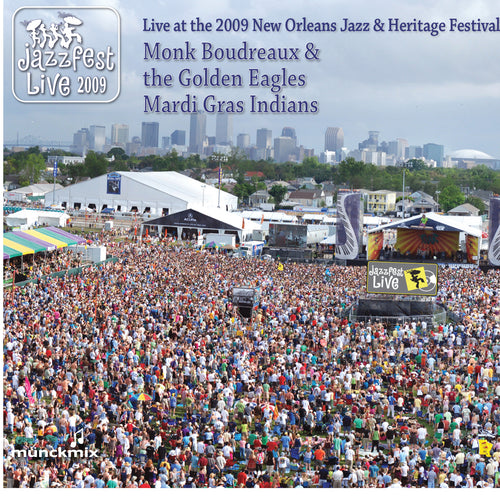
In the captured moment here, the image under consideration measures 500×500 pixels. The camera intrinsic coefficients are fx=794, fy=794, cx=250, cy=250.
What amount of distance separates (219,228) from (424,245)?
12.2 meters

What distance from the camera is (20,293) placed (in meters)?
24.5

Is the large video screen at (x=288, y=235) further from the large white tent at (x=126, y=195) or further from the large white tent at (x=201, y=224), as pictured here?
the large white tent at (x=126, y=195)

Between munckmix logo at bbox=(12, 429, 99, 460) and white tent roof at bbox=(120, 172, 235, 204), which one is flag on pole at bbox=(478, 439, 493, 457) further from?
white tent roof at bbox=(120, 172, 235, 204)

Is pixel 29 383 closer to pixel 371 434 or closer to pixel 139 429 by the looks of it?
pixel 139 429

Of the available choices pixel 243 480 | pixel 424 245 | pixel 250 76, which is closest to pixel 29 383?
pixel 243 480

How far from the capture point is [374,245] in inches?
1708

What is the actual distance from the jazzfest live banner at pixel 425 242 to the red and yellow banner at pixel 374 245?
275cm

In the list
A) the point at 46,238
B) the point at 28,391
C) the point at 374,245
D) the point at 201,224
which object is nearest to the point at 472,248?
the point at 374,245

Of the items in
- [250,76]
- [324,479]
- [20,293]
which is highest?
[250,76]

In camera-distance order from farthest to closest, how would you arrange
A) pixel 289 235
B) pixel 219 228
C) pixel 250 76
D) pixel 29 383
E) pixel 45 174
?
pixel 45 174
pixel 219 228
pixel 289 235
pixel 29 383
pixel 250 76

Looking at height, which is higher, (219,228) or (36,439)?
(219,228)

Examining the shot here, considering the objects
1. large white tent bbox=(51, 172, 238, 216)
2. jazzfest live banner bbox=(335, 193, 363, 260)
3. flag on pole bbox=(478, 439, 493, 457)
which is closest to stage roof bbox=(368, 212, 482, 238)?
jazzfest live banner bbox=(335, 193, 363, 260)

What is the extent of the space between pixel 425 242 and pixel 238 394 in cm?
3280

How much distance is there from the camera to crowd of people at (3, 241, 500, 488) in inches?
472
